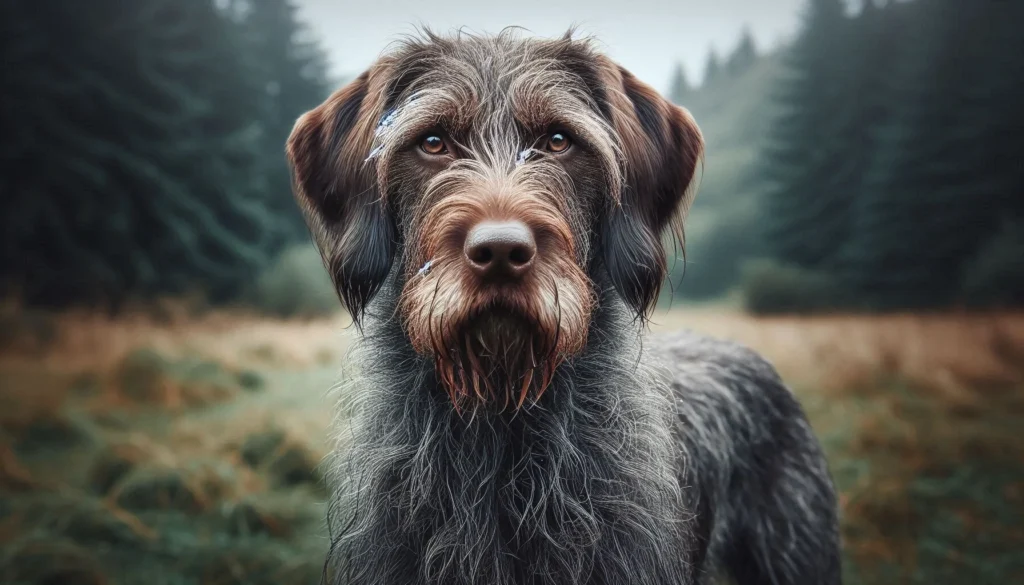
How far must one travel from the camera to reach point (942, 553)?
4656 millimetres

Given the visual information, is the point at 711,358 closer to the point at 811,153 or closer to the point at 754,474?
the point at 754,474

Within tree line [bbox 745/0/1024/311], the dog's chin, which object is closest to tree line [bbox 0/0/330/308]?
the dog's chin

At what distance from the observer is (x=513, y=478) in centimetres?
229

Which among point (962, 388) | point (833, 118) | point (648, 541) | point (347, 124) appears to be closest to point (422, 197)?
point (347, 124)

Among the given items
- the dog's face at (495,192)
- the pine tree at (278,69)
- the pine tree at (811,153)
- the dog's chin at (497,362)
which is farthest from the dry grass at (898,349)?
the pine tree at (278,69)

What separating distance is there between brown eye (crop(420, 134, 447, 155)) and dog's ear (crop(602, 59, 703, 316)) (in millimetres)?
647

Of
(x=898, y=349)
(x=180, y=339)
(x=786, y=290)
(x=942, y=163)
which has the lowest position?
(x=898, y=349)

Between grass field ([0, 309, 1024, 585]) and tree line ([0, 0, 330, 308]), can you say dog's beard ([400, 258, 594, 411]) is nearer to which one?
grass field ([0, 309, 1024, 585])

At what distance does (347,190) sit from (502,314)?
949mm

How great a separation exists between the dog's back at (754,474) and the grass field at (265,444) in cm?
Answer: 73

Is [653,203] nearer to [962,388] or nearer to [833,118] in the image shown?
[962,388]

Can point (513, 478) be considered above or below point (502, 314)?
below

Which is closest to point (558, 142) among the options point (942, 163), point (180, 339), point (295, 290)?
point (180, 339)

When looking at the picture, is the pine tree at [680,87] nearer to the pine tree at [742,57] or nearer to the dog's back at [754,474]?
the pine tree at [742,57]
